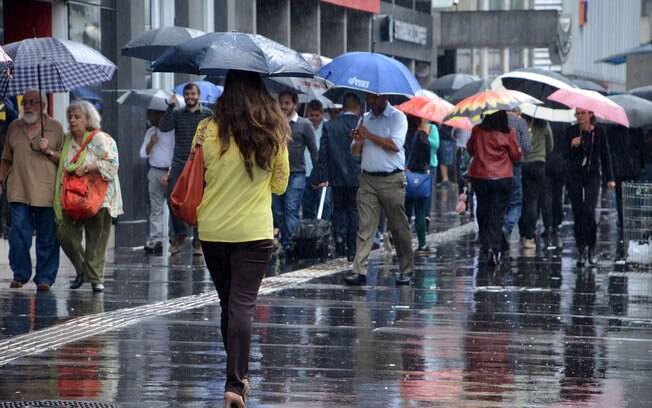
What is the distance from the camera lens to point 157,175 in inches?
729

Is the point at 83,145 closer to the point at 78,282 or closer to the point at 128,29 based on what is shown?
the point at 78,282

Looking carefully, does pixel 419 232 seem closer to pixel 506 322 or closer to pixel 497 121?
pixel 497 121

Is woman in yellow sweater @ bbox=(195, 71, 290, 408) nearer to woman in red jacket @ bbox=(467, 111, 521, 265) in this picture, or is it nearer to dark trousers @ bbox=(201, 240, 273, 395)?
dark trousers @ bbox=(201, 240, 273, 395)

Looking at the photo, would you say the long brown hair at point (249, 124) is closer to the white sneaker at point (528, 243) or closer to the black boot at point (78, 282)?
the black boot at point (78, 282)

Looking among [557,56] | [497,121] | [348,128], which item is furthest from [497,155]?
[557,56]

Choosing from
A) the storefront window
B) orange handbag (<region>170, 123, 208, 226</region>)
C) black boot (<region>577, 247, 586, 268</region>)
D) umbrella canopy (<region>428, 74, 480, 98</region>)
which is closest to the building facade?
the storefront window

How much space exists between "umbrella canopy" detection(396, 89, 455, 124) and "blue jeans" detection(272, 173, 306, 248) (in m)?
2.07

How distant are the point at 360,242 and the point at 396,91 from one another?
1360mm

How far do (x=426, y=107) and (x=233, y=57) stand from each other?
34.6ft

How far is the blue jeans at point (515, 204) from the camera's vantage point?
65.8 feet

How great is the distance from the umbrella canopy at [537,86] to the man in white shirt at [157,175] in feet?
13.1

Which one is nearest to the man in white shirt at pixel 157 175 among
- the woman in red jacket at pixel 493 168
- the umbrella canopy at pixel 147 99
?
the umbrella canopy at pixel 147 99

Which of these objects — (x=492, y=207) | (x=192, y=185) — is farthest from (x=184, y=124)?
(x=192, y=185)

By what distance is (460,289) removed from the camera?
14859 millimetres
